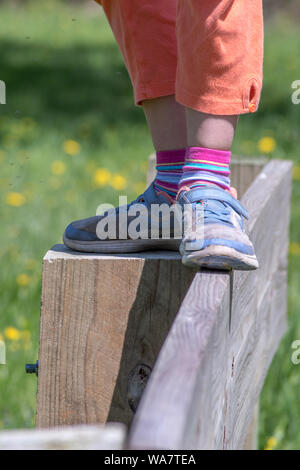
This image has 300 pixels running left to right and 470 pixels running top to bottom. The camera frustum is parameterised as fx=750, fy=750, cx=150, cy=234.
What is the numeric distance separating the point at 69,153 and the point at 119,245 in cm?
319

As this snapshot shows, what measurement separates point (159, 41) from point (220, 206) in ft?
1.28

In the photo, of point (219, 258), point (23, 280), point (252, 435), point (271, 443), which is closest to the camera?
point (219, 258)

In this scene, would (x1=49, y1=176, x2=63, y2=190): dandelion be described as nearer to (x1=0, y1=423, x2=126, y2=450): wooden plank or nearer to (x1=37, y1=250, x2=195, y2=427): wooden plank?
(x1=37, y1=250, x2=195, y2=427): wooden plank

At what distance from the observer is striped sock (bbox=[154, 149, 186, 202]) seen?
4.83ft

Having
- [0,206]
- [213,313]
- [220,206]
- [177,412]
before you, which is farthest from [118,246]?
[0,206]

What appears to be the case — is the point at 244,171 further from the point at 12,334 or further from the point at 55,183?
the point at 55,183

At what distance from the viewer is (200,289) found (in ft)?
3.37

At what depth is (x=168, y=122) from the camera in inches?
58.3

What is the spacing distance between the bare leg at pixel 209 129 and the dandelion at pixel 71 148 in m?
3.17

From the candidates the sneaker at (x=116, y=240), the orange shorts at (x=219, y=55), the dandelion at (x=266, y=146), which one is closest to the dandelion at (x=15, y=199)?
the dandelion at (x=266, y=146)

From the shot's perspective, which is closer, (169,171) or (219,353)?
(219,353)

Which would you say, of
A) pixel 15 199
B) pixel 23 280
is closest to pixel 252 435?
pixel 23 280

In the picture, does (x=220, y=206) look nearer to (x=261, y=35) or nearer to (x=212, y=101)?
(x=212, y=101)

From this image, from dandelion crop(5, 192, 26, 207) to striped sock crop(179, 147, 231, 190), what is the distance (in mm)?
2274
